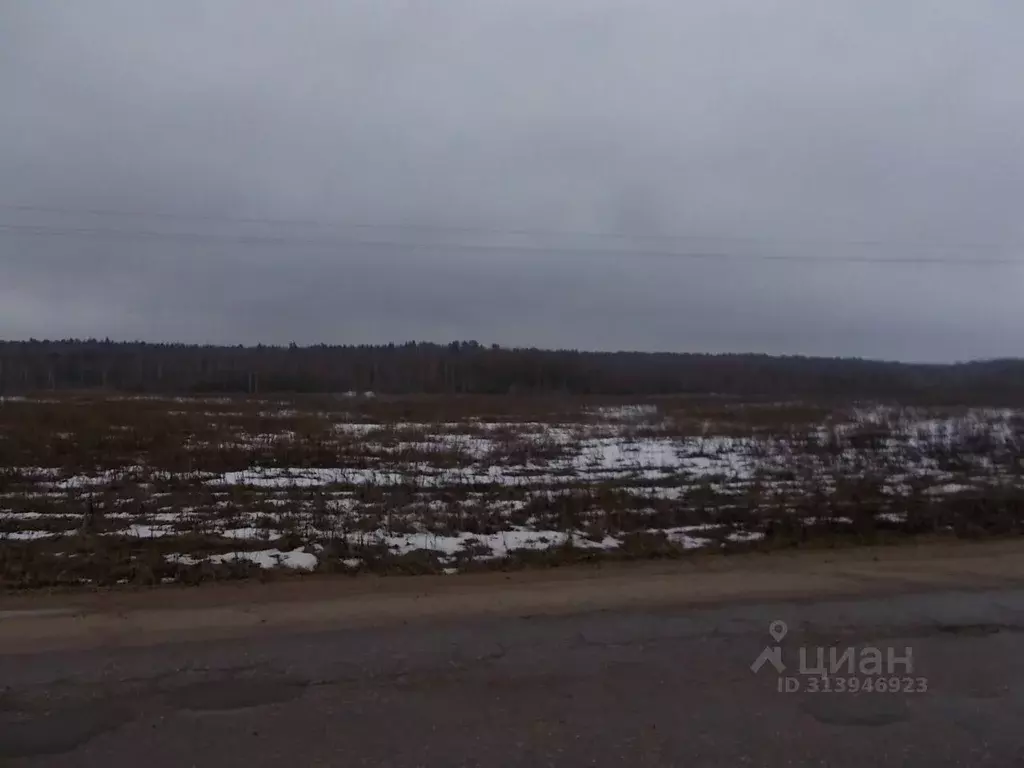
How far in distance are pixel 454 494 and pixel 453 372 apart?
254 feet

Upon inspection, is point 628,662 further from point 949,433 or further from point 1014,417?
point 1014,417

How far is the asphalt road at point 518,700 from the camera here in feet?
15.0

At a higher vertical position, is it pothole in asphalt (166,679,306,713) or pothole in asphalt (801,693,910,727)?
pothole in asphalt (801,693,910,727)

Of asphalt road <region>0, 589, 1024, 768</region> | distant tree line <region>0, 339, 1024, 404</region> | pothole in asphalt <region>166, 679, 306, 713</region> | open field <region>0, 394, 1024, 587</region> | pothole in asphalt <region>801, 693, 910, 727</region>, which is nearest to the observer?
asphalt road <region>0, 589, 1024, 768</region>

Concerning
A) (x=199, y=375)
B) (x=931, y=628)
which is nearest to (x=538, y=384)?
(x=199, y=375)

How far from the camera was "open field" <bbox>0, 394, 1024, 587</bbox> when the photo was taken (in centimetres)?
1041

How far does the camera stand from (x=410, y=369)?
98.2 meters

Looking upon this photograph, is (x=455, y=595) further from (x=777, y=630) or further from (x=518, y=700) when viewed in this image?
(x=518, y=700)

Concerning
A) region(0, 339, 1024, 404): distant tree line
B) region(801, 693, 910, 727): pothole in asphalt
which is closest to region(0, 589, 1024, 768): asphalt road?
region(801, 693, 910, 727): pothole in asphalt

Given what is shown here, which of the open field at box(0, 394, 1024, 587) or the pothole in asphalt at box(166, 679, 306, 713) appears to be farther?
the open field at box(0, 394, 1024, 587)

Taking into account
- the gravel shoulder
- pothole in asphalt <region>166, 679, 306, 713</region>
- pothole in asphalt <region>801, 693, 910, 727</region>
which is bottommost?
the gravel shoulder

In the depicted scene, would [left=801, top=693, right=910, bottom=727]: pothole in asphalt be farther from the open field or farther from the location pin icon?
the open field

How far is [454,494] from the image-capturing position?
49.6 ft

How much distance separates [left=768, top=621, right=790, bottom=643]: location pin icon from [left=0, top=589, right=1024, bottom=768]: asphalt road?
0.19 ft
